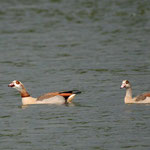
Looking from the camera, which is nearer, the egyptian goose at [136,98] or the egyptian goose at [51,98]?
the egyptian goose at [136,98]

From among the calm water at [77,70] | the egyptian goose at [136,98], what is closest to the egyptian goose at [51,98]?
the calm water at [77,70]

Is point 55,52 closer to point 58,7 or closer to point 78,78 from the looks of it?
point 78,78

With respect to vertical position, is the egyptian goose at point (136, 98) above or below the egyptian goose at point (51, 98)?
below

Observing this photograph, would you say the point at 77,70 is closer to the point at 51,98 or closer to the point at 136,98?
the point at 51,98

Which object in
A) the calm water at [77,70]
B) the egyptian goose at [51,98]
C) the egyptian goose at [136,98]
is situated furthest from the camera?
the egyptian goose at [51,98]

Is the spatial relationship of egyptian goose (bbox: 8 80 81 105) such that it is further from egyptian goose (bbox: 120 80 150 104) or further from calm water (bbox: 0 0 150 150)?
egyptian goose (bbox: 120 80 150 104)

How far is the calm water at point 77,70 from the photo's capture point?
16516 mm

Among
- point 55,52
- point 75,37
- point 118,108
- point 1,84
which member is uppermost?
point 75,37

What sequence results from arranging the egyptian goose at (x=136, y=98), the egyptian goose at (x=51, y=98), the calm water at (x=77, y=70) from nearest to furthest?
the calm water at (x=77, y=70) < the egyptian goose at (x=136, y=98) < the egyptian goose at (x=51, y=98)

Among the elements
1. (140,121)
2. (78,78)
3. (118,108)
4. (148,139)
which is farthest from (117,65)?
(148,139)

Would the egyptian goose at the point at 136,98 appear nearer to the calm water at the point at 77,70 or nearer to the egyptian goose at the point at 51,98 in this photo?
the calm water at the point at 77,70

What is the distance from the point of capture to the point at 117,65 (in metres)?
27.9

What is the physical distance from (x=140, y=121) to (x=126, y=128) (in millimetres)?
946

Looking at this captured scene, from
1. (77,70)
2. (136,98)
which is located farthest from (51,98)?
(77,70)
